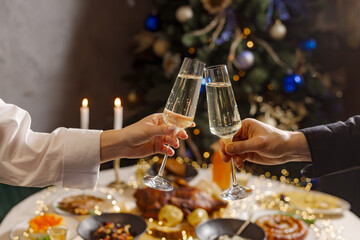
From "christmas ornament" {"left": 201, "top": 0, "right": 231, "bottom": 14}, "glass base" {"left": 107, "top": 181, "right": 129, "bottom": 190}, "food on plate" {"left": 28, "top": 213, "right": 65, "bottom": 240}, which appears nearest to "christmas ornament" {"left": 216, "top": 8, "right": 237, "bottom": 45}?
"christmas ornament" {"left": 201, "top": 0, "right": 231, "bottom": 14}

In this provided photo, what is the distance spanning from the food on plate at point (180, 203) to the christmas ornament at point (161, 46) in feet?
5.58

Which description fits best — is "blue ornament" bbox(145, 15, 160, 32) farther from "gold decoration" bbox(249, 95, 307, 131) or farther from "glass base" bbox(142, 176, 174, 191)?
"glass base" bbox(142, 176, 174, 191)

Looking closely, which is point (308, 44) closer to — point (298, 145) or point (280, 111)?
point (280, 111)

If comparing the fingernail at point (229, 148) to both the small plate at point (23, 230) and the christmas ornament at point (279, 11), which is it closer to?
the small plate at point (23, 230)

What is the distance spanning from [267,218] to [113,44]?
102 inches

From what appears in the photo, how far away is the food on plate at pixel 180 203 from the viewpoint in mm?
1549

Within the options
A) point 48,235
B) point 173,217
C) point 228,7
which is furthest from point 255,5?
point 48,235

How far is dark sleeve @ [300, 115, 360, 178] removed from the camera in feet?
4.50

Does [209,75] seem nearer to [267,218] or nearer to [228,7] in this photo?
[267,218]

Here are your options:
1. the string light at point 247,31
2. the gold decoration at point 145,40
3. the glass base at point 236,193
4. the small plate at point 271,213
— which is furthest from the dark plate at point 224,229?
the gold decoration at point 145,40

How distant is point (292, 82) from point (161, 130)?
80.7 inches

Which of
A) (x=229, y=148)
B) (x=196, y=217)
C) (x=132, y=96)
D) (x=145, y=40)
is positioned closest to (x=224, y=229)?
(x=196, y=217)

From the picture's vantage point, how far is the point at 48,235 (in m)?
1.39

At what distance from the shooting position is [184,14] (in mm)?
2996
